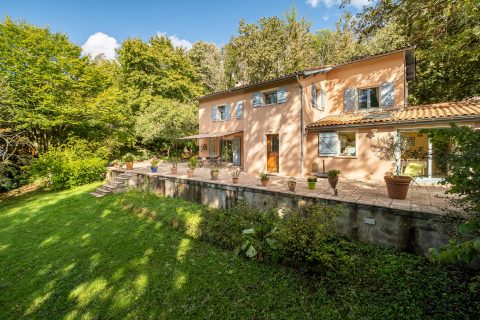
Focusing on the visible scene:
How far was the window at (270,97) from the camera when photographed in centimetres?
1453

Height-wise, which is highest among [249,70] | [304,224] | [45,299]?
[249,70]

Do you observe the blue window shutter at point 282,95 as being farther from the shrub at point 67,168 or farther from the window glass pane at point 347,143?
the shrub at point 67,168

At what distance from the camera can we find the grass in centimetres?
444

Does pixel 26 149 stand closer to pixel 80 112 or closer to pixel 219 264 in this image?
pixel 80 112

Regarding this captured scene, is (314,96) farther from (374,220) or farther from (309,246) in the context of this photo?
(309,246)

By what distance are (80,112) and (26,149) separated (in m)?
6.20

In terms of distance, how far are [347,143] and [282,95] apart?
4918mm

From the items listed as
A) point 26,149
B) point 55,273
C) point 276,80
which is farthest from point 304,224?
point 26,149

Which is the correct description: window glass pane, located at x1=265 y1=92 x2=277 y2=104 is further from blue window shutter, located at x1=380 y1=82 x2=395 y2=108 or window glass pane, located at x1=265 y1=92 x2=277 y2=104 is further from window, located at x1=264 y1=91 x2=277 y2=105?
blue window shutter, located at x1=380 y1=82 x2=395 y2=108

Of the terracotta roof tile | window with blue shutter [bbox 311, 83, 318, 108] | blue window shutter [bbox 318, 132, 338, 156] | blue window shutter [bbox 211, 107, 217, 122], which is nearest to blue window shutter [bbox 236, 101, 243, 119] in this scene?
blue window shutter [bbox 211, 107, 217, 122]

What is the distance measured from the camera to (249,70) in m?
27.4

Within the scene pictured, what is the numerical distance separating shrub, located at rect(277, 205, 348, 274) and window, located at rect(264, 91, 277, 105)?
1005 cm

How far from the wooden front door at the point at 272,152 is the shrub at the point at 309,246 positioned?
8.58 meters

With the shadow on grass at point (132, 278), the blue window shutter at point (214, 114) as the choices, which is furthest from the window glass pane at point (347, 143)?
the blue window shutter at point (214, 114)
